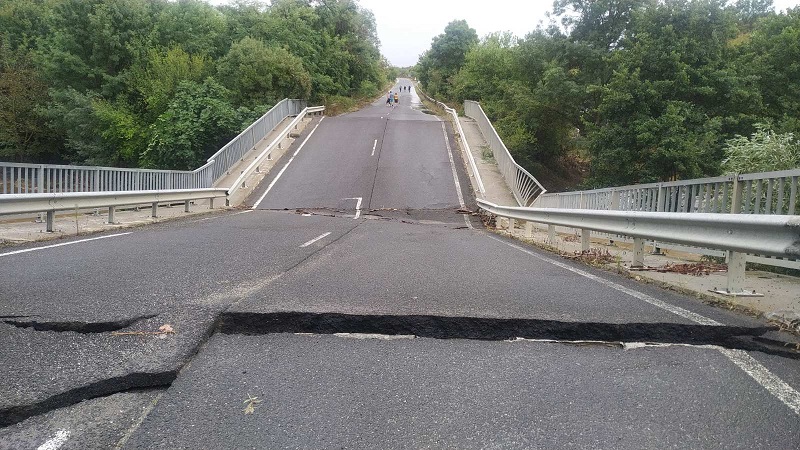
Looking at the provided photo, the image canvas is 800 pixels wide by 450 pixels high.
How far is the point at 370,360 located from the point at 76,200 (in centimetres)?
843

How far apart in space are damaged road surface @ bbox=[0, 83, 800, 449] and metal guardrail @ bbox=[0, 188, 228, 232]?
6.43 feet

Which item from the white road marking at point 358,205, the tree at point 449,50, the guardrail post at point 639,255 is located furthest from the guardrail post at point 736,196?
the tree at point 449,50

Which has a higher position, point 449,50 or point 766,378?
point 449,50

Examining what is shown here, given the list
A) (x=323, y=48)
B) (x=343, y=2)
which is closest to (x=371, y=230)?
(x=323, y=48)

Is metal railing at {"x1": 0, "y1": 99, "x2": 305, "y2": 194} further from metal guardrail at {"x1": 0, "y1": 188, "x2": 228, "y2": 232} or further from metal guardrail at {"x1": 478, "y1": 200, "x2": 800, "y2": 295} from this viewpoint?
metal guardrail at {"x1": 478, "y1": 200, "x2": 800, "y2": 295}

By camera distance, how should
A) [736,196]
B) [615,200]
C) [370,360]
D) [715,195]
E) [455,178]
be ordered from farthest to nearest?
[455,178] → [615,200] → [715,195] → [736,196] → [370,360]

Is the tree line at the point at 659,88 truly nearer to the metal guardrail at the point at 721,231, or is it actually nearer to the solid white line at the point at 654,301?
the metal guardrail at the point at 721,231

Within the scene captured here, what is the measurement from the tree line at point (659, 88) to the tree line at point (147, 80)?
51.8 feet

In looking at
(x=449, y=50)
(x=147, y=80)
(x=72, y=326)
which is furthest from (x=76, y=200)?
(x=449, y=50)

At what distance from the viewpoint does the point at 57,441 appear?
2436mm

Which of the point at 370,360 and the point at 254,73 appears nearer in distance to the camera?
the point at 370,360

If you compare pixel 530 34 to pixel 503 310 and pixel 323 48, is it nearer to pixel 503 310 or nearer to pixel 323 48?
pixel 323 48

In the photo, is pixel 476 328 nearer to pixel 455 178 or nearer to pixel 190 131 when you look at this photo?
pixel 455 178

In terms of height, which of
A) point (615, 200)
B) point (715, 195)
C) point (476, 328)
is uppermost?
point (715, 195)
